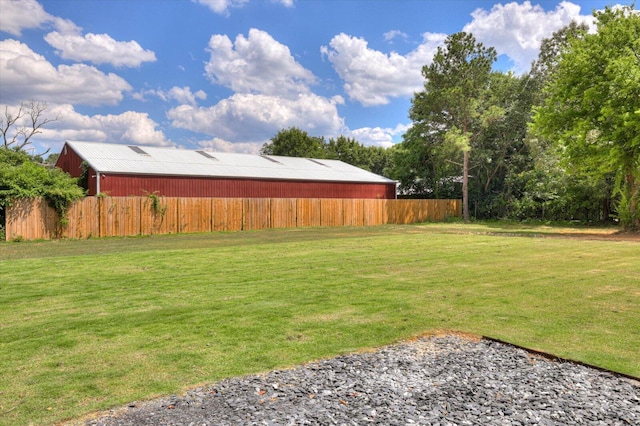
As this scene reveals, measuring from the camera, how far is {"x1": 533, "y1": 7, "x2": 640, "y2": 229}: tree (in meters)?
17.0

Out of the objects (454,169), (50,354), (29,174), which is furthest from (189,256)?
(454,169)

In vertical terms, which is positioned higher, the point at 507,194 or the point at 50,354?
the point at 507,194

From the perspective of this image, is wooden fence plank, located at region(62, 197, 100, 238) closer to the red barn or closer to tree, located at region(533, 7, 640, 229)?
the red barn

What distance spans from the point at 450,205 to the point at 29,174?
28.0 meters

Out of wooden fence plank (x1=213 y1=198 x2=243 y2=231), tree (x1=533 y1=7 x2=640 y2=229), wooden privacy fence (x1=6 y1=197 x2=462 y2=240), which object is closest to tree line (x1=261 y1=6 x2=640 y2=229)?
tree (x1=533 y1=7 x2=640 y2=229)

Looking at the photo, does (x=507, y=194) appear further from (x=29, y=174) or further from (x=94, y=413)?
(x=94, y=413)

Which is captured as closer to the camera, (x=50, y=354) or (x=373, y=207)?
(x=50, y=354)

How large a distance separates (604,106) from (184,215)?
64.5 feet

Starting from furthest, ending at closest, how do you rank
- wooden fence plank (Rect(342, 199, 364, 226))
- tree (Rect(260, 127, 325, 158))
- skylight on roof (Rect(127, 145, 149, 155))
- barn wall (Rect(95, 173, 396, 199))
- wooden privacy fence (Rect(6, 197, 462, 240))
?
1. tree (Rect(260, 127, 325, 158))
2. wooden fence plank (Rect(342, 199, 364, 226))
3. skylight on roof (Rect(127, 145, 149, 155))
4. barn wall (Rect(95, 173, 396, 199))
5. wooden privacy fence (Rect(6, 197, 462, 240))

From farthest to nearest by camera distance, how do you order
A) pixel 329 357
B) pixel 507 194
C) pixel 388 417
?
1. pixel 507 194
2. pixel 329 357
3. pixel 388 417

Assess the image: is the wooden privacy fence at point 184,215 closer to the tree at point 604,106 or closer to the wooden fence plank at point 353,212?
the wooden fence plank at point 353,212

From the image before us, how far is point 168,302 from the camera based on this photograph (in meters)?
6.21

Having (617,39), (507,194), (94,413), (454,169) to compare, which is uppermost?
(617,39)

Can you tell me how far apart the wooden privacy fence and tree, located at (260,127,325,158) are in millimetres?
27616
